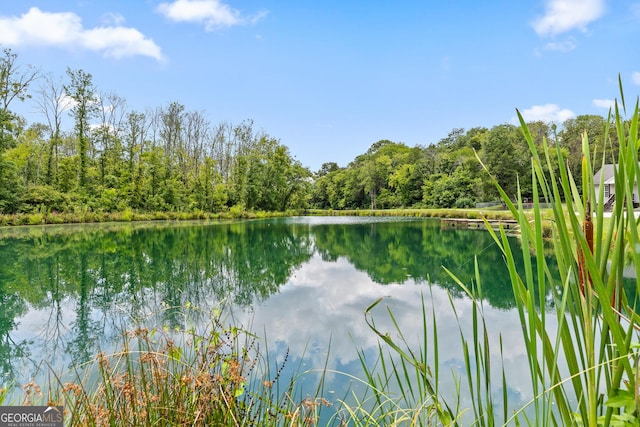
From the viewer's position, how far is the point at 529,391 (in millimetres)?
2646

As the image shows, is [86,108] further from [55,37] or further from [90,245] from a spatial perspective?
[90,245]

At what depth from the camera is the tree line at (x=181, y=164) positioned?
19812 mm

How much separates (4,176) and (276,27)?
50.5ft

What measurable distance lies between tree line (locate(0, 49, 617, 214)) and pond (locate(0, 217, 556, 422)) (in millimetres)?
11744

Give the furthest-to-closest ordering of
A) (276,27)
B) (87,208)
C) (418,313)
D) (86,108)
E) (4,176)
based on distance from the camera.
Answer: (86,108)
(87,208)
(4,176)
(276,27)
(418,313)

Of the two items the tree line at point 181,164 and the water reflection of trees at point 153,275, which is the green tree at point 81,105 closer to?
the tree line at point 181,164

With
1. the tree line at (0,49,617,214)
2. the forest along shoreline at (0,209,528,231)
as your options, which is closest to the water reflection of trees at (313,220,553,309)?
the forest along shoreline at (0,209,528,231)

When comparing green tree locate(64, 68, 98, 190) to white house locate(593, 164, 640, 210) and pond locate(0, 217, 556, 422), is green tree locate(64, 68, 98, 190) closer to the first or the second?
pond locate(0, 217, 556, 422)

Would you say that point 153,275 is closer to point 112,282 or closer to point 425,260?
point 112,282

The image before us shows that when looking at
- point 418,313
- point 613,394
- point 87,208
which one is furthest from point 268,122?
point 613,394
